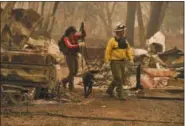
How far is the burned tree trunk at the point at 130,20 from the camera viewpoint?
474 centimetres

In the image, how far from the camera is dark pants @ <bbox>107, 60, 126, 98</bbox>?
15.5ft

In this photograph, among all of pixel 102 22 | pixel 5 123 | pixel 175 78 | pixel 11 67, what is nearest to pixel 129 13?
pixel 102 22

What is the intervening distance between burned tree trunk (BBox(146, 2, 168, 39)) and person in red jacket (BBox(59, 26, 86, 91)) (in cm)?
83

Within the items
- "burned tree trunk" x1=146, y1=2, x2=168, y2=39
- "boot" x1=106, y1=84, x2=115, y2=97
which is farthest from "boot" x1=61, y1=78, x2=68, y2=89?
"burned tree trunk" x1=146, y1=2, x2=168, y2=39

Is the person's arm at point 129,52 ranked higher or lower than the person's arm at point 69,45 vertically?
lower

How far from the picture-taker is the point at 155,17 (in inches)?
190

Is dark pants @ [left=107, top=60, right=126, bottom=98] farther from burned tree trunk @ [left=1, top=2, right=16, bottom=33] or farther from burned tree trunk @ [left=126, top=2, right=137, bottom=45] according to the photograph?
burned tree trunk @ [left=1, top=2, right=16, bottom=33]

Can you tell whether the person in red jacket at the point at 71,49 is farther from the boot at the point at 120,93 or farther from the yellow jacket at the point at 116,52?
the boot at the point at 120,93

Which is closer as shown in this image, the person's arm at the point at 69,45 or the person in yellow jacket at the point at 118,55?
the person in yellow jacket at the point at 118,55

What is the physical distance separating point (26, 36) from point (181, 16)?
1.90m

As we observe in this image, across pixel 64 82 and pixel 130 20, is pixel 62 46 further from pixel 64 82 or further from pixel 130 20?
pixel 130 20

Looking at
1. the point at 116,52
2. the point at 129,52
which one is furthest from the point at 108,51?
the point at 129,52

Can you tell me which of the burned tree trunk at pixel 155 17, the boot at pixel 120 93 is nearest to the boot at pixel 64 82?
the boot at pixel 120 93

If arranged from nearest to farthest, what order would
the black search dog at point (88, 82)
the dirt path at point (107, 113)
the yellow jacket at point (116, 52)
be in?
1. the dirt path at point (107, 113)
2. the yellow jacket at point (116, 52)
3. the black search dog at point (88, 82)
